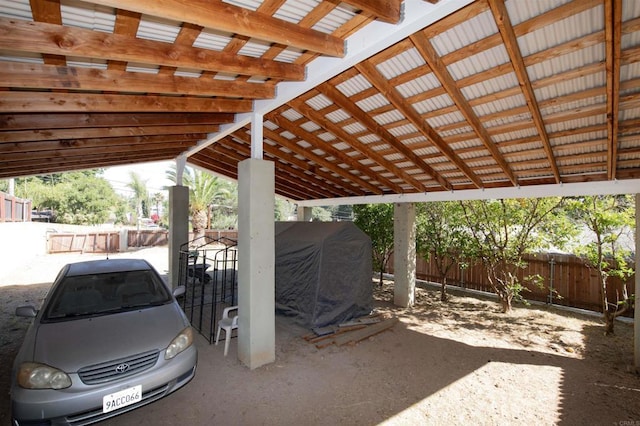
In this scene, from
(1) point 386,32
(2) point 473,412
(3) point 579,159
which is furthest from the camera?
(3) point 579,159

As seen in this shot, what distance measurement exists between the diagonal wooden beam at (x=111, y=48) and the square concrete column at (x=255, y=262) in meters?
1.58

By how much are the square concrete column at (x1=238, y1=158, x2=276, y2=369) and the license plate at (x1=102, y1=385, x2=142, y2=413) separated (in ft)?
5.88

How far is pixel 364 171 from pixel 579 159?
4.18m

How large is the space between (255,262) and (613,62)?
16.3ft

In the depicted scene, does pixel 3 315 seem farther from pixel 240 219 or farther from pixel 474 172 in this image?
pixel 474 172

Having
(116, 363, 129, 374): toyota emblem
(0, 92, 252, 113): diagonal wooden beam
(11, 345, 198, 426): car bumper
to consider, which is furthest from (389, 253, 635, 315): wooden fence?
(116, 363, 129, 374): toyota emblem

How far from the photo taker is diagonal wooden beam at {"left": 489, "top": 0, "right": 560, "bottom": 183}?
2.81 meters

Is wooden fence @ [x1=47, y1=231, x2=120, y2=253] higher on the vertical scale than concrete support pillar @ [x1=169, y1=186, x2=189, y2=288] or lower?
lower

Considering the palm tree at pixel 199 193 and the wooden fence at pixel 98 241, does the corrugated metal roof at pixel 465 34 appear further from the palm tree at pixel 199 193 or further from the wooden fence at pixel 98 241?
the palm tree at pixel 199 193

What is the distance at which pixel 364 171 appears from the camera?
25.1ft

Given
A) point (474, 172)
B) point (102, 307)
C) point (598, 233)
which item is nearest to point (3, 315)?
point (102, 307)

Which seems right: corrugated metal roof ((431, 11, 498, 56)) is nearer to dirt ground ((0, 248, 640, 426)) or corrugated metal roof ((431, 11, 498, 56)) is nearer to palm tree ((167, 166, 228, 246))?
dirt ground ((0, 248, 640, 426))

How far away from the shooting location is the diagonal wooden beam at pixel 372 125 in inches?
184

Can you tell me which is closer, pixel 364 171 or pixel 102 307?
pixel 102 307
